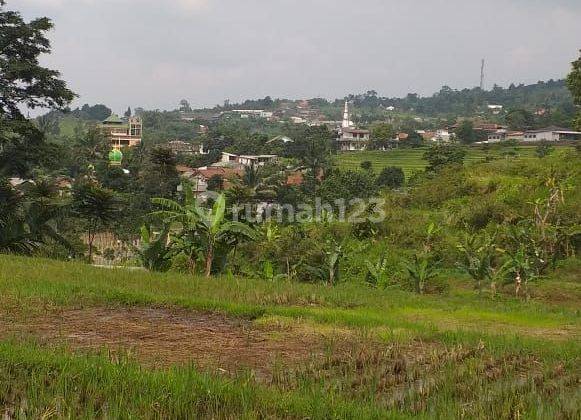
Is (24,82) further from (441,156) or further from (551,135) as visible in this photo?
(551,135)

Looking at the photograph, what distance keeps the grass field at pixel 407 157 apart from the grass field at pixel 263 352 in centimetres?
3171

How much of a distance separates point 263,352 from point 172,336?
102 centimetres

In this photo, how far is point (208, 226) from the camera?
12.2 meters

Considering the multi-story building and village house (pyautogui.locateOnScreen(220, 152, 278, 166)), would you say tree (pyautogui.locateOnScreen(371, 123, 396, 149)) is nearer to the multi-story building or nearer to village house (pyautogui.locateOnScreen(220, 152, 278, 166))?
village house (pyautogui.locateOnScreen(220, 152, 278, 166))

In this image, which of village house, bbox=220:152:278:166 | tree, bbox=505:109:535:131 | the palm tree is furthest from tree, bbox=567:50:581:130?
tree, bbox=505:109:535:131

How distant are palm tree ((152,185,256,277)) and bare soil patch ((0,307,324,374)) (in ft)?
14.4

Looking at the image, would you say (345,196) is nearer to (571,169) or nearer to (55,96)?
(571,169)

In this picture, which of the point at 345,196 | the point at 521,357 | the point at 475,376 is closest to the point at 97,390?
the point at 475,376

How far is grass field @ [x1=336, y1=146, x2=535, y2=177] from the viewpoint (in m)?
43.8

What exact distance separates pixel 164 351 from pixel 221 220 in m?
6.50

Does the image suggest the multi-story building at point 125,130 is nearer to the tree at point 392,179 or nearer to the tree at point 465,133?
the tree at point 465,133

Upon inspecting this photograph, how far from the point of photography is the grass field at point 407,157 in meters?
43.8

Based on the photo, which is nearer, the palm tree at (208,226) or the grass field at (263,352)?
the grass field at (263,352)

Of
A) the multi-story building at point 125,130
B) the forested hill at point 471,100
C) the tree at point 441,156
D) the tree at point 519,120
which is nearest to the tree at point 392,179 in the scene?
the tree at point 441,156
